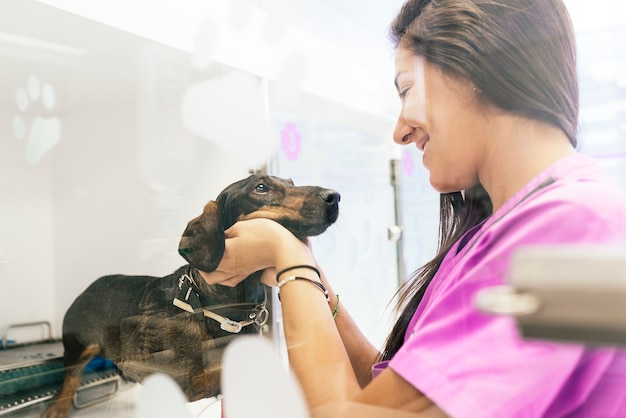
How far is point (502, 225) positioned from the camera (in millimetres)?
467

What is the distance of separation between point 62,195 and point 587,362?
32.0 inches

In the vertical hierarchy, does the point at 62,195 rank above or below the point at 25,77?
below

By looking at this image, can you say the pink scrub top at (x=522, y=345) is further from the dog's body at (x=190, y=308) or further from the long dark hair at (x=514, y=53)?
the dog's body at (x=190, y=308)

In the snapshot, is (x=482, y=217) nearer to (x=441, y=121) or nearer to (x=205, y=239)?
(x=441, y=121)

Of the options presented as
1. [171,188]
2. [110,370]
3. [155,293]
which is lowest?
[110,370]

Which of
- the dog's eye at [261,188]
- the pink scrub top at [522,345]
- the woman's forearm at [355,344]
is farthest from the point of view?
the dog's eye at [261,188]

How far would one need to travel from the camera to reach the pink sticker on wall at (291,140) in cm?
67

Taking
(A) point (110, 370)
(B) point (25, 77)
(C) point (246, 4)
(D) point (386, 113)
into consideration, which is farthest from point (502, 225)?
(B) point (25, 77)

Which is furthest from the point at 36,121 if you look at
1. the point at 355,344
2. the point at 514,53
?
the point at 514,53

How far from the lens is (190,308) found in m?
Result: 0.71

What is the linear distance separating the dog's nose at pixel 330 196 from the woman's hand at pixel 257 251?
0.06 m

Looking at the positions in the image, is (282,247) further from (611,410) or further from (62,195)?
(62,195)

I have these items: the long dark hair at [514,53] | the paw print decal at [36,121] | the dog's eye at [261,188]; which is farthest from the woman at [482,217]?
the paw print decal at [36,121]

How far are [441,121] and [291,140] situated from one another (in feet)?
0.73
